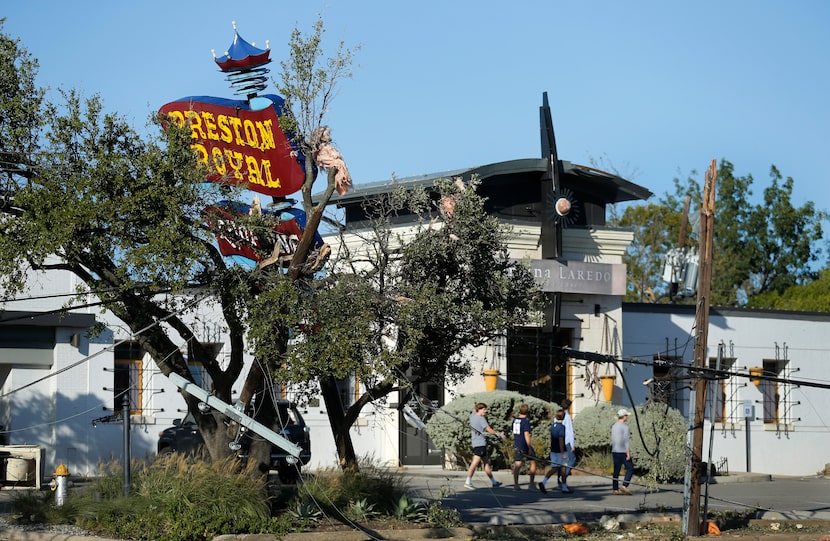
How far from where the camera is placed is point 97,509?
15148 mm

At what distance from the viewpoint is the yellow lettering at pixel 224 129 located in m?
18.7

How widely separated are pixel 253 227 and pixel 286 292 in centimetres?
101

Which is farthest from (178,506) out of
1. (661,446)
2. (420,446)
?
(420,446)

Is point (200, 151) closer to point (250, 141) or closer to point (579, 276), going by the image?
point (250, 141)

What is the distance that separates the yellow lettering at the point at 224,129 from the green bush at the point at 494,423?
970 cm

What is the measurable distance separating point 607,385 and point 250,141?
530 inches

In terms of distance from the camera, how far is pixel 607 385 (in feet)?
94.0

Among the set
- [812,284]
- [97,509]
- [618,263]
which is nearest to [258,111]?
[97,509]

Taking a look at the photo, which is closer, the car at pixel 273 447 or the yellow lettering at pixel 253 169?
the yellow lettering at pixel 253 169

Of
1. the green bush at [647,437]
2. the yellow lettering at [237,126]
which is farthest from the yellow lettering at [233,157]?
the green bush at [647,437]

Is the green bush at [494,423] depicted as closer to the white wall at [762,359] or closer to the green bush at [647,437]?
the green bush at [647,437]

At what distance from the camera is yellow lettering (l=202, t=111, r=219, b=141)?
18453 millimetres

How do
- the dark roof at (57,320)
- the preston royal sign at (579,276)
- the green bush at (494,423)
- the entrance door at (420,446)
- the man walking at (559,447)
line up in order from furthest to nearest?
the entrance door at (420,446) → the preston royal sign at (579,276) → the green bush at (494,423) → the dark roof at (57,320) → the man walking at (559,447)

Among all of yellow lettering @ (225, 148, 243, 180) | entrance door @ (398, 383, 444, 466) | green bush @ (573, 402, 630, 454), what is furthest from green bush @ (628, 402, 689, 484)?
yellow lettering @ (225, 148, 243, 180)
